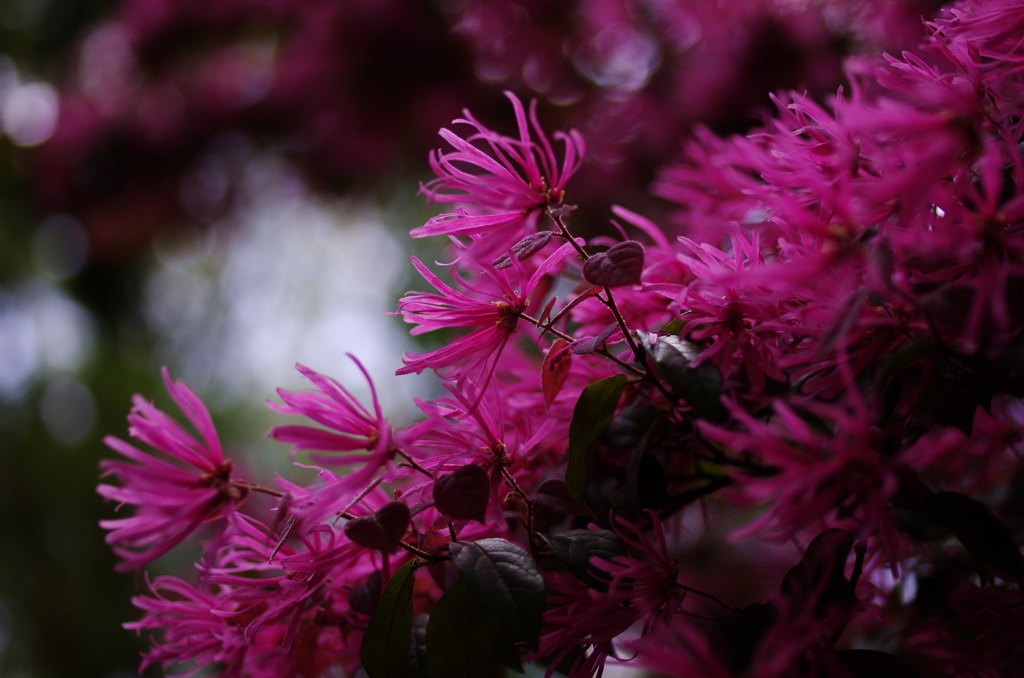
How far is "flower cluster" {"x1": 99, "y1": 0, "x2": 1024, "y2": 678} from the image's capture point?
0.77 feet

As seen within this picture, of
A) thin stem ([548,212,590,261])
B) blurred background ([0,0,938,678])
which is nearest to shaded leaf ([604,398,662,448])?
thin stem ([548,212,590,261])

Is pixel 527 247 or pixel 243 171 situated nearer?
pixel 527 247

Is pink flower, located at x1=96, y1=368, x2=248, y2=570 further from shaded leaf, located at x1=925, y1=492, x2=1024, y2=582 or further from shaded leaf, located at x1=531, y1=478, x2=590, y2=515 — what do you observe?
shaded leaf, located at x1=925, y1=492, x2=1024, y2=582

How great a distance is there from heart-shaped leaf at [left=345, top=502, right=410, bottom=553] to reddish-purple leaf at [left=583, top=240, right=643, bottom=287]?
0.47 feet

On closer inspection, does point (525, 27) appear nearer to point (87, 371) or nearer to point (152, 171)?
point (152, 171)

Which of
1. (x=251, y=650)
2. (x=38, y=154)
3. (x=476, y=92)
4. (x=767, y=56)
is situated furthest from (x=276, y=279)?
(x=251, y=650)

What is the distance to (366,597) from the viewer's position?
32 centimetres

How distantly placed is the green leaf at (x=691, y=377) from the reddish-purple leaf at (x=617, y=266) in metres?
0.03

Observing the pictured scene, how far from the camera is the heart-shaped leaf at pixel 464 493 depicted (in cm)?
28

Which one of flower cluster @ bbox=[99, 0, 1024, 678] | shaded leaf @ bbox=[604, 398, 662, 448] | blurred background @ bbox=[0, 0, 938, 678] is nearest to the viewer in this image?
flower cluster @ bbox=[99, 0, 1024, 678]

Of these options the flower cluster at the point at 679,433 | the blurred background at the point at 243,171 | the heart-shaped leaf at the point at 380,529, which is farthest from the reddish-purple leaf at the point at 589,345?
the blurred background at the point at 243,171

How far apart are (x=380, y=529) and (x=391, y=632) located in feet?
0.22

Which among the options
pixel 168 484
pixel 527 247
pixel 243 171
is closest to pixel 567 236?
pixel 527 247

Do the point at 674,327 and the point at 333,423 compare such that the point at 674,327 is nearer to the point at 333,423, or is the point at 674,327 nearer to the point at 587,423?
the point at 587,423
